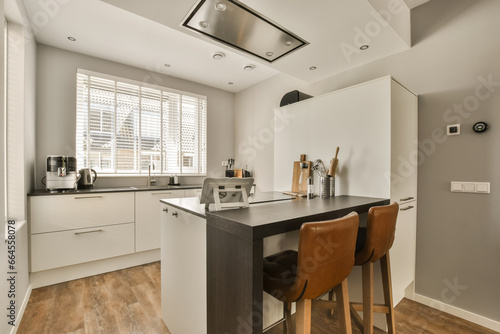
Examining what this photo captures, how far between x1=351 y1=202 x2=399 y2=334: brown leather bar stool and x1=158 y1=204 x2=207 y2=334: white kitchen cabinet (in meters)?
A: 0.96

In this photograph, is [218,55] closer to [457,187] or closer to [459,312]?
[457,187]

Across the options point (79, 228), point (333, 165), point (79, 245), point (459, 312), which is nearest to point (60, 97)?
point (79, 228)

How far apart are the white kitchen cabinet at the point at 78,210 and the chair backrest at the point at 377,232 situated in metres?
2.67

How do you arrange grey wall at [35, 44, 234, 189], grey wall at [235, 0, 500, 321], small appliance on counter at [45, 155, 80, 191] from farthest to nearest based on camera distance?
grey wall at [35, 44, 234, 189], small appliance on counter at [45, 155, 80, 191], grey wall at [235, 0, 500, 321]

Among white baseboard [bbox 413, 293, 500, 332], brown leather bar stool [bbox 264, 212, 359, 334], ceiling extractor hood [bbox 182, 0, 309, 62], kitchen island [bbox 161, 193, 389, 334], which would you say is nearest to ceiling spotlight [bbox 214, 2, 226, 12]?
ceiling extractor hood [bbox 182, 0, 309, 62]

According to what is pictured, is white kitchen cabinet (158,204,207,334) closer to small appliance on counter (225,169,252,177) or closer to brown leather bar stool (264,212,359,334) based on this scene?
brown leather bar stool (264,212,359,334)

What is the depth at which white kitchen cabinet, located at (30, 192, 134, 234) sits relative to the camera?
234 centimetres

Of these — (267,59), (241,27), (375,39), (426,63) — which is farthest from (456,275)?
(241,27)

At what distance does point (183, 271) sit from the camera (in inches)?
58.8

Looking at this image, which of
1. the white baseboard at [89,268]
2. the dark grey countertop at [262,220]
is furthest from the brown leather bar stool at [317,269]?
the white baseboard at [89,268]

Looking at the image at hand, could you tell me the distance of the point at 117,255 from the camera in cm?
278

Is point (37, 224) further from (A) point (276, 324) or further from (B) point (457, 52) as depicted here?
(B) point (457, 52)

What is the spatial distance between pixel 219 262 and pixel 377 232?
0.93 metres

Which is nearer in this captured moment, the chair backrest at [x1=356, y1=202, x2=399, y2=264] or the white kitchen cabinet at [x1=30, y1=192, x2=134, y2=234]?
the chair backrest at [x1=356, y1=202, x2=399, y2=264]
